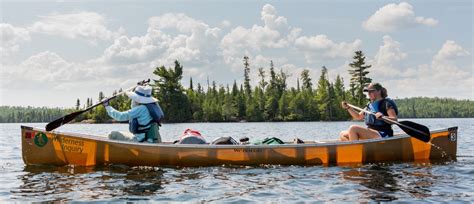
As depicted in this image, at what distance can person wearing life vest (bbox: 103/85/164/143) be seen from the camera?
34.3 ft

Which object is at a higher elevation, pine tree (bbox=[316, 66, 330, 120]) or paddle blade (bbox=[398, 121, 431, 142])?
pine tree (bbox=[316, 66, 330, 120])

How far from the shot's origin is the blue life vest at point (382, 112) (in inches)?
425

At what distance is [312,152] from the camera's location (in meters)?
A: 10.8

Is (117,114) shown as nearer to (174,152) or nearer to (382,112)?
(174,152)

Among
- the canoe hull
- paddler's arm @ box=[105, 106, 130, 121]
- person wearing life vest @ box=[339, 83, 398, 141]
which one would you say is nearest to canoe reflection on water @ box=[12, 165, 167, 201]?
the canoe hull

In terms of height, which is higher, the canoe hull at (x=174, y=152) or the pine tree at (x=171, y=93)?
the pine tree at (x=171, y=93)

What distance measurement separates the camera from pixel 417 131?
1073 cm

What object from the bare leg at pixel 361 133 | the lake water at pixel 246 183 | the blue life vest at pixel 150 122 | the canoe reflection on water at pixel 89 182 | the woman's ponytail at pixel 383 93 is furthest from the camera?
the bare leg at pixel 361 133

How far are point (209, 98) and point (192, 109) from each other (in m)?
8.59

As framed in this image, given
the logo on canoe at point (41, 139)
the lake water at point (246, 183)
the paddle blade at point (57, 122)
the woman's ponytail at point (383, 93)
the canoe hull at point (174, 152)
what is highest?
the woman's ponytail at point (383, 93)

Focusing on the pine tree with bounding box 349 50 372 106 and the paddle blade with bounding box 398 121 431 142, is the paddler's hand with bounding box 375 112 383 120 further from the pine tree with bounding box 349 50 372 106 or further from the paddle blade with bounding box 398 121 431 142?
the pine tree with bounding box 349 50 372 106

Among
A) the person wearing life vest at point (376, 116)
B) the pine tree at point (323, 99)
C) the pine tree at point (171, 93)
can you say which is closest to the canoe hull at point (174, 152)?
the person wearing life vest at point (376, 116)

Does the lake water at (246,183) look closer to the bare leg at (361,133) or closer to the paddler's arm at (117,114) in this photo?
the bare leg at (361,133)

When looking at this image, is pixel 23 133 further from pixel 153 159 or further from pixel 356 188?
pixel 356 188
